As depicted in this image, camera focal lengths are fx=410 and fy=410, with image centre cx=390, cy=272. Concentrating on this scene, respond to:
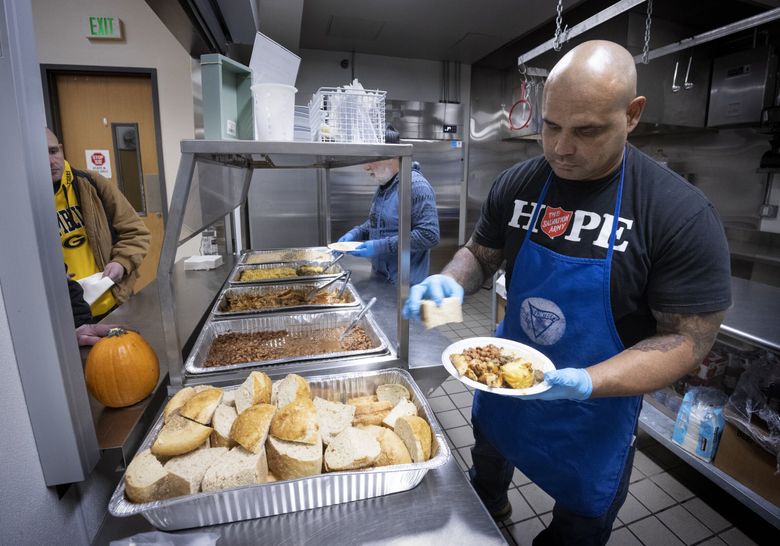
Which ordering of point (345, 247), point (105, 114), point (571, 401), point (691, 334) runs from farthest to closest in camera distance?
point (105, 114), point (345, 247), point (571, 401), point (691, 334)

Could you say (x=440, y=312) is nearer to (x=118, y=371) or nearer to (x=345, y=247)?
(x=118, y=371)

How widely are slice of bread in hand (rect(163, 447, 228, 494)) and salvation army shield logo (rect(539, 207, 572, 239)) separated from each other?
3.93ft

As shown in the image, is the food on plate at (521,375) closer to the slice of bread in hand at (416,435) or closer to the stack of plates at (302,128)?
the slice of bread in hand at (416,435)

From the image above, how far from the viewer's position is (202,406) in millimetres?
1092

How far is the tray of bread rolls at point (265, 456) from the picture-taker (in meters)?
0.89

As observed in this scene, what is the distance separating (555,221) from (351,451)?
100 centimetres

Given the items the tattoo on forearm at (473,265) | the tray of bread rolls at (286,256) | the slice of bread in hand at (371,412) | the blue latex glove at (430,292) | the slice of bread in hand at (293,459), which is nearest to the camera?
the slice of bread in hand at (293,459)

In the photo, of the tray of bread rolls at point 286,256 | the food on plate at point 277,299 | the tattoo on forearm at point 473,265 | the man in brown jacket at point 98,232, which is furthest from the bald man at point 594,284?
the man in brown jacket at point 98,232

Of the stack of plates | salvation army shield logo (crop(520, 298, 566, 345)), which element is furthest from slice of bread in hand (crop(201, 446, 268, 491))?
the stack of plates

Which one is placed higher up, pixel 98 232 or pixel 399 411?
pixel 98 232

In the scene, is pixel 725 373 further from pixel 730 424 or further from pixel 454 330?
pixel 454 330

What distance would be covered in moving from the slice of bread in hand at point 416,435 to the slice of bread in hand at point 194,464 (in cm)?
44

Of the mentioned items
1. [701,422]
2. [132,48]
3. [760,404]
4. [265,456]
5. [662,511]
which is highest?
[132,48]

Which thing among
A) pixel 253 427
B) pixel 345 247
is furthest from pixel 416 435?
pixel 345 247
